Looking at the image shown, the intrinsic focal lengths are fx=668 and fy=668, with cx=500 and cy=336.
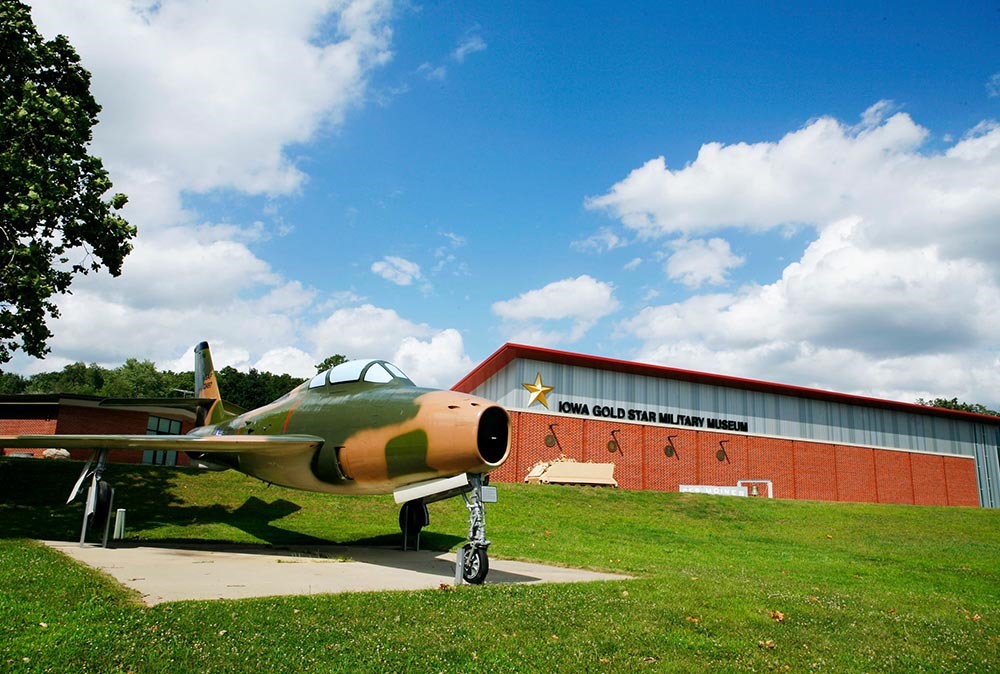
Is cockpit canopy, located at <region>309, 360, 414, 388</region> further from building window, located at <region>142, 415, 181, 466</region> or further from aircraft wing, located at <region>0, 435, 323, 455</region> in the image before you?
building window, located at <region>142, 415, 181, 466</region>

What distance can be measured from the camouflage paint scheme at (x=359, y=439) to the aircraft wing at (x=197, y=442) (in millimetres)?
17

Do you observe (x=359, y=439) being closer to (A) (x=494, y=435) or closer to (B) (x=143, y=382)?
(A) (x=494, y=435)

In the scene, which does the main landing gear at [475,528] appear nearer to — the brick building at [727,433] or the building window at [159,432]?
the brick building at [727,433]

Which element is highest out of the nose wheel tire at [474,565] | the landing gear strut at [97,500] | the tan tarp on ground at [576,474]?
the tan tarp on ground at [576,474]

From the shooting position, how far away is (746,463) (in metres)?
41.2

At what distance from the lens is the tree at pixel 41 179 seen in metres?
14.8

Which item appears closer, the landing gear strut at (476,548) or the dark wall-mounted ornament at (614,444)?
the landing gear strut at (476,548)

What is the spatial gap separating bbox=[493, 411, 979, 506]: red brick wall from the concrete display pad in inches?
→ 888

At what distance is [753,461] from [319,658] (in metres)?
40.4

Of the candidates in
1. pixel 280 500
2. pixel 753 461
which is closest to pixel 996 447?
pixel 753 461

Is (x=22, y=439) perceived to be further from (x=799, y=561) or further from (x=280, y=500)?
(x=799, y=561)

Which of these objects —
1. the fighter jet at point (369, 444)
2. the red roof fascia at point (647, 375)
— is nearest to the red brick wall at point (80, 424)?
the red roof fascia at point (647, 375)

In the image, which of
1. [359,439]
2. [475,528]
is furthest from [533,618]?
[359,439]

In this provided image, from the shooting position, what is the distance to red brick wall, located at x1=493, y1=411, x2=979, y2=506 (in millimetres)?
35875
